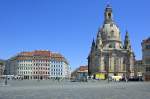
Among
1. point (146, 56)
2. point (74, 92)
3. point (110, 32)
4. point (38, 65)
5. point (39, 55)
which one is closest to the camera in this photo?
point (74, 92)

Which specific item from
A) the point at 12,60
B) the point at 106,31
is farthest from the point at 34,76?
the point at 106,31

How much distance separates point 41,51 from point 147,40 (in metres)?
96.4

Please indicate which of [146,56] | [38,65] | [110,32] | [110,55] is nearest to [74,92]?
[146,56]

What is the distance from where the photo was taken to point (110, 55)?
452ft

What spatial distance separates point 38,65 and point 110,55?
49.5 m

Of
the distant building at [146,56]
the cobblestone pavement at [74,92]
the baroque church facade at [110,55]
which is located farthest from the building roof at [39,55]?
the cobblestone pavement at [74,92]

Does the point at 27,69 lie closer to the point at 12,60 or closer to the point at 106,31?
the point at 12,60

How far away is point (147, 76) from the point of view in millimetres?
87625

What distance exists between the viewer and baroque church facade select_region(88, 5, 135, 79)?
136 metres

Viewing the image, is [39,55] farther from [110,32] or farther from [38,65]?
[110,32]

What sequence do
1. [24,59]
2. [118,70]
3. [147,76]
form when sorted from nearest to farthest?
[147,76] < [118,70] < [24,59]

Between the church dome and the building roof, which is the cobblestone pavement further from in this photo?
the building roof

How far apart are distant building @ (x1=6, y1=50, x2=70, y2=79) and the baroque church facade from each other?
38.7 metres

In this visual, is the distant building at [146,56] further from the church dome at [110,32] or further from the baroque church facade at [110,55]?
the church dome at [110,32]
